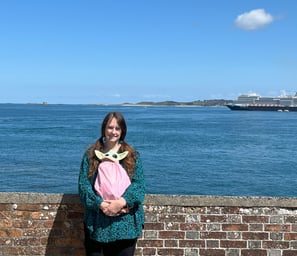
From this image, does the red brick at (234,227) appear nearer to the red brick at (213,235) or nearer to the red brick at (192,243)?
the red brick at (213,235)

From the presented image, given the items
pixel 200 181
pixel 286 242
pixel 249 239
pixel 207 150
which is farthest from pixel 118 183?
pixel 207 150

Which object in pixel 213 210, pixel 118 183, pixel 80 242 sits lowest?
pixel 80 242

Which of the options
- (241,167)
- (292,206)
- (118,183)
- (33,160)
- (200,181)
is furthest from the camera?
(33,160)

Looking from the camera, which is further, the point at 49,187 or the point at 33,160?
the point at 33,160

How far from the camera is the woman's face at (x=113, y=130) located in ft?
12.4

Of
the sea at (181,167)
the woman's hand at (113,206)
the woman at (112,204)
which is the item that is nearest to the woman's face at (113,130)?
the woman at (112,204)

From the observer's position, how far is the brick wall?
15.8ft

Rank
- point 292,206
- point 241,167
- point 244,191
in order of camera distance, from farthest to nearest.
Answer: point 241,167 → point 244,191 → point 292,206

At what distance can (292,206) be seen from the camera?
480cm

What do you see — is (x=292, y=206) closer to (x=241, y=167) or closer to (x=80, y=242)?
(x=80, y=242)

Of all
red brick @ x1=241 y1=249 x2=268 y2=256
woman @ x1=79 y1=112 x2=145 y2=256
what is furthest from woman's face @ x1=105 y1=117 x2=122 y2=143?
red brick @ x1=241 y1=249 x2=268 y2=256

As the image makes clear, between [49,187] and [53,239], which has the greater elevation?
[53,239]

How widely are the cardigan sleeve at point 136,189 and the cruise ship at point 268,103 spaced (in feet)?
516

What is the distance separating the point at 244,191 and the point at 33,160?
15155 mm
